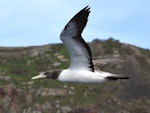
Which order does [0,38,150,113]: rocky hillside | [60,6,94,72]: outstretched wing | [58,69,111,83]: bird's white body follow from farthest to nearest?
1. [0,38,150,113]: rocky hillside
2. [58,69,111,83]: bird's white body
3. [60,6,94,72]: outstretched wing

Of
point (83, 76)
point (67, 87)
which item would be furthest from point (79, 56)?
point (67, 87)

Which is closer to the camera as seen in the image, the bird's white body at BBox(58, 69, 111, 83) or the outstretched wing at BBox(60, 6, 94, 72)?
the outstretched wing at BBox(60, 6, 94, 72)

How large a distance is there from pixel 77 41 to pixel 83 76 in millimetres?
1979

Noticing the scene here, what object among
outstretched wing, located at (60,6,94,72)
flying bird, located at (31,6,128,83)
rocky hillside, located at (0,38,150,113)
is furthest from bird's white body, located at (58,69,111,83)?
rocky hillside, located at (0,38,150,113)

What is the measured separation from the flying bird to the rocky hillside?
28263 mm

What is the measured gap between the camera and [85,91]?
171ft

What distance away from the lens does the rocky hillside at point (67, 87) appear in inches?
1957

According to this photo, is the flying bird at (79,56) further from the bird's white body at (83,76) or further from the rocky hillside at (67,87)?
the rocky hillside at (67,87)

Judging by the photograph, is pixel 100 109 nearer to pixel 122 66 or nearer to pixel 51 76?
pixel 122 66

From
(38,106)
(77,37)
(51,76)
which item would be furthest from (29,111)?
(77,37)

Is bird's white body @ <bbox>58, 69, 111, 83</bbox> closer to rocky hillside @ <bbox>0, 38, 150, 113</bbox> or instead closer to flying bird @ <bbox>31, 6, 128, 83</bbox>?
flying bird @ <bbox>31, 6, 128, 83</bbox>

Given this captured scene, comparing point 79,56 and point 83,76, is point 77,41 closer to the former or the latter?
point 79,56

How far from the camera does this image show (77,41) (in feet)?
62.7

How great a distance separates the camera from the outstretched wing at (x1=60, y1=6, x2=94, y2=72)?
60.5ft
